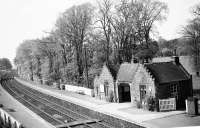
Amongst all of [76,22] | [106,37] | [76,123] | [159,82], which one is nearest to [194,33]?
[106,37]

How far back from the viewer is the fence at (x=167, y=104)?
2678cm

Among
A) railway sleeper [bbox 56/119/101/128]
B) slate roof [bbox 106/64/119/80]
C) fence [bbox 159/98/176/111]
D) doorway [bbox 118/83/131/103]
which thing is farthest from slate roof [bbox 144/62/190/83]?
railway sleeper [bbox 56/119/101/128]

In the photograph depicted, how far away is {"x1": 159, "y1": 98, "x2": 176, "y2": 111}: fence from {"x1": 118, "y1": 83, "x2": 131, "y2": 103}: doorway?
7.47 meters

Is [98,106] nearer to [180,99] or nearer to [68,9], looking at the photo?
[180,99]

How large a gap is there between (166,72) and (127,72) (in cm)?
622

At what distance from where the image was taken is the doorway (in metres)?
33.9

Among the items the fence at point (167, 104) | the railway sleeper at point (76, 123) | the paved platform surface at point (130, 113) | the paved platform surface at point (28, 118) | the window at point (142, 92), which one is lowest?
the paved platform surface at point (28, 118)

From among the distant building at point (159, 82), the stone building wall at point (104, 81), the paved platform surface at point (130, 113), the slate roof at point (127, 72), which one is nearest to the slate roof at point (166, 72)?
the distant building at point (159, 82)

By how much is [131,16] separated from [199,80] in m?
16.7

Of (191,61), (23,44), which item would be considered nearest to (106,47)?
(191,61)

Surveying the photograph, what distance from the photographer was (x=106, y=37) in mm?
49750

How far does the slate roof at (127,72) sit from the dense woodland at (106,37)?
9.39 metres

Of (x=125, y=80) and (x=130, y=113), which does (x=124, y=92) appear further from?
(x=130, y=113)

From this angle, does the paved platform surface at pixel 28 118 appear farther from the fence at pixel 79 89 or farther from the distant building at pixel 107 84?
the fence at pixel 79 89
